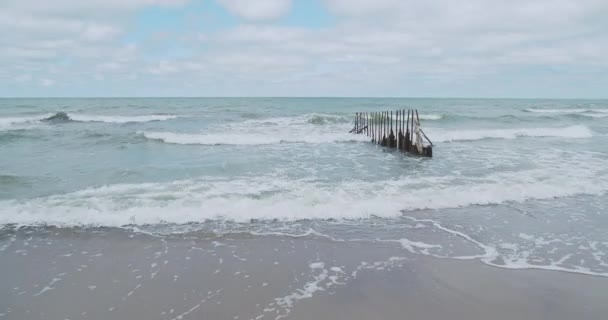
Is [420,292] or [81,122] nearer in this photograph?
[420,292]

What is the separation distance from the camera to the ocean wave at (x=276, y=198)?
32.6ft

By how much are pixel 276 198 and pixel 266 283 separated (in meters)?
4.92

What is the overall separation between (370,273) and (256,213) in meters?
3.94

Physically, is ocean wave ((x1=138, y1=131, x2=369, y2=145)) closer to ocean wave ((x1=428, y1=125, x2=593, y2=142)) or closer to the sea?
the sea

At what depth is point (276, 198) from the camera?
11.5m

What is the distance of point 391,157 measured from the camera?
19328mm

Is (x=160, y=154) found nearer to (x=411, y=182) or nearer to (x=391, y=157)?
(x=391, y=157)

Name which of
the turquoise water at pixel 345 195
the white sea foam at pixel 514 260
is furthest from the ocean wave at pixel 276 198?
the white sea foam at pixel 514 260

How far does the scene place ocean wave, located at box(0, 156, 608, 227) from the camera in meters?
9.94

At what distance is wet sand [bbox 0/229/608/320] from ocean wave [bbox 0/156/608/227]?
4.69 ft

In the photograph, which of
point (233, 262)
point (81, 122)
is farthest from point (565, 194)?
→ point (81, 122)

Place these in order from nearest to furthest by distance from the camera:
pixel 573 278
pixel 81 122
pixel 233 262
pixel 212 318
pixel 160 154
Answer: pixel 212 318
pixel 573 278
pixel 233 262
pixel 160 154
pixel 81 122

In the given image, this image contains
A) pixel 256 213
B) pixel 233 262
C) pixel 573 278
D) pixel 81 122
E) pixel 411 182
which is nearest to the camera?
pixel 573 278

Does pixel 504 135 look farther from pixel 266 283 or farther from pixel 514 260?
pixel 266 283
